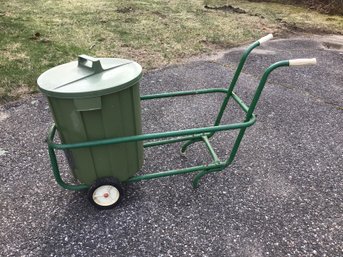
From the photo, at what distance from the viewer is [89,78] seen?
2236mm

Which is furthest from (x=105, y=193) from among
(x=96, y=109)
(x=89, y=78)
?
(x=89, y=78)

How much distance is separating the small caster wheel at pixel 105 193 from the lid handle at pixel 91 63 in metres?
0.87

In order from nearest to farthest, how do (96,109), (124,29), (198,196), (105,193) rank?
(96,109) < (105,193) < (198,196) < (124,29)

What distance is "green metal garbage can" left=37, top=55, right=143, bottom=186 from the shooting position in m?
2.14

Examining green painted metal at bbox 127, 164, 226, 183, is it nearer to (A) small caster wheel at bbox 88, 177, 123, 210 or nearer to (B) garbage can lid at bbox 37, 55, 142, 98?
(A) small caster wheel at bbox 88, 177, 123, 210

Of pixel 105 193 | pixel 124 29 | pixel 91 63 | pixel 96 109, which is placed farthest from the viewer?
pixel 124 29

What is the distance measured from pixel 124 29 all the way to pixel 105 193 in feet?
17.0

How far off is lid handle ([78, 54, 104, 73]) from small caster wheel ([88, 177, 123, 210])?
866mm

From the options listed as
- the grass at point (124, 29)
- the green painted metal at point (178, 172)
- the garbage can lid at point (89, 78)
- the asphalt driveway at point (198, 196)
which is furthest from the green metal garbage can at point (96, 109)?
the grass at point (124, 29)

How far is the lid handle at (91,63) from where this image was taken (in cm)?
226

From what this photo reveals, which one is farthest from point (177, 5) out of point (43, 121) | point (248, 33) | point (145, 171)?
point (145, 171)

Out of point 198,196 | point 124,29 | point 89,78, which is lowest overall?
point 198,196

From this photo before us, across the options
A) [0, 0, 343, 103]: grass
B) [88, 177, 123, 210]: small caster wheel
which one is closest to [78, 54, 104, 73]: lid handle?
[88, 177, 123, 210]: small caster wheel

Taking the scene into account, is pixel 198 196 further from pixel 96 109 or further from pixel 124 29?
pixel 124 29
